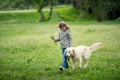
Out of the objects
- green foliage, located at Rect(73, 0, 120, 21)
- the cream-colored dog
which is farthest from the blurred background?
the cream-colored dog

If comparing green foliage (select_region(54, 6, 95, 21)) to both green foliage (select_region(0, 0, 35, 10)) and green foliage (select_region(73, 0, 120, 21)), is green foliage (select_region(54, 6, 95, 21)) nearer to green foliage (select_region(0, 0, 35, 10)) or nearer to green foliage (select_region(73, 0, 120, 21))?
green foliage (select_region(73, 0, 120, 21))

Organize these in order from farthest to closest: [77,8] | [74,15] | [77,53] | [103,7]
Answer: [77,8], [74,15], [103,7], [77,53]

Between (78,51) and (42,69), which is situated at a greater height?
(78,51)

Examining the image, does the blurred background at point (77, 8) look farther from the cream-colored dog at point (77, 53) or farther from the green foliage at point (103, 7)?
the cream-colored dog at point (77, 53)

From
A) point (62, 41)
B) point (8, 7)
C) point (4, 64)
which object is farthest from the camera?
point (8, 7)

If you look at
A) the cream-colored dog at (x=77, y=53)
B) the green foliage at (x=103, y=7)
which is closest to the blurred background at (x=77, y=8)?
the green foliage at (x=103, y=7)

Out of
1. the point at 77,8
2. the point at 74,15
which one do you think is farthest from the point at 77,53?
the point at 77,8

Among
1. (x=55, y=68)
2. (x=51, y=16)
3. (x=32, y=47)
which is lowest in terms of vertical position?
(x=51, y=16)

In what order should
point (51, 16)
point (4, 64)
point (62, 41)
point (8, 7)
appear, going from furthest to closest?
point (8, 7)
point (51, 16)
point (4, 64)
point (62, 41)

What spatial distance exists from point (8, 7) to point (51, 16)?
17.4 metres

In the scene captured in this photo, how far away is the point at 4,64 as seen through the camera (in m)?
16.6

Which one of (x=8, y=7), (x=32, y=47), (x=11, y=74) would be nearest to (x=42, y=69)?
(x=11, y=74)

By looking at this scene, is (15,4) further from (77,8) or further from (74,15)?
(74,15)

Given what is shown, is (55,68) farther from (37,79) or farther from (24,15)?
(24,15)
